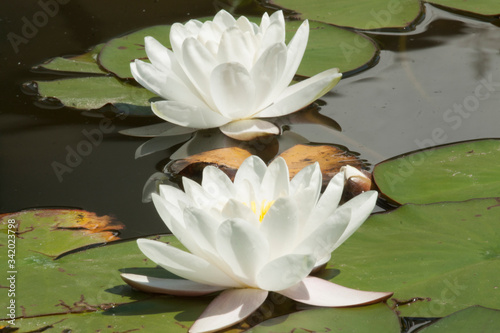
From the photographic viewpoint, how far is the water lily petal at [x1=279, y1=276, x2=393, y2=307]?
122 centimetres

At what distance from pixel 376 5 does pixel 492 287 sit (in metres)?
1.88

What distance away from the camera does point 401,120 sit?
2.07 m

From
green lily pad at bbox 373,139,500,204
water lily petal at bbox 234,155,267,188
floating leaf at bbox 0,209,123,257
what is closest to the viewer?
water lily petal at bbox 234,155,267,188

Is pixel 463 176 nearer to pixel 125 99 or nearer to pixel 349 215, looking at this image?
pixel 349 215

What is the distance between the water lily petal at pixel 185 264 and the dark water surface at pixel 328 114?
33 cm

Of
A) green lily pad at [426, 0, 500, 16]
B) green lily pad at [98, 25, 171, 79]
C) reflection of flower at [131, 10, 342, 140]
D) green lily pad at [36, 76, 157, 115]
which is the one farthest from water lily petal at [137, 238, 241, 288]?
green lily pad at [426, 0, 500, 16]

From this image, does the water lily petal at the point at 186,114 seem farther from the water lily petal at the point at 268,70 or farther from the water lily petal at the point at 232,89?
the water lily petal at the point at 268,70

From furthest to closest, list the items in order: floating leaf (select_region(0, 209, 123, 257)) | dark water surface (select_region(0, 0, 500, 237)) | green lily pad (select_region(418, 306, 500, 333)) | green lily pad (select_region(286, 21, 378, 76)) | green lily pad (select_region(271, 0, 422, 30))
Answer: green lily pad (select_region(271, 0, 422, 30)), green lily pad (select_region(286, 21, 378, 76)), dark water surface (select_region(0, 0, 500, 237)), floating leaf (select_region(0, 209, 123, 257)), green lily pad (select_region(418, 306, 500, 333))

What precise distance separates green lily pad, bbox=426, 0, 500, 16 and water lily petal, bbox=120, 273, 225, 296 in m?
2.09

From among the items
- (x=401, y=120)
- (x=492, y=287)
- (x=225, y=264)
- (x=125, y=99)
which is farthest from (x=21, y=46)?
(x=492, y=287)

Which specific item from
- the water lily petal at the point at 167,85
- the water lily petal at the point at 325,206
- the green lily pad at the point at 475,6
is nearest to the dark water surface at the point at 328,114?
the green lily pad at the point at 475,6

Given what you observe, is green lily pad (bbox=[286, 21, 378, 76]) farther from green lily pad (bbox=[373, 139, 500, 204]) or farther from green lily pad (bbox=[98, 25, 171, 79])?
green lily pad (bbox=[373, 139, 500, 204])

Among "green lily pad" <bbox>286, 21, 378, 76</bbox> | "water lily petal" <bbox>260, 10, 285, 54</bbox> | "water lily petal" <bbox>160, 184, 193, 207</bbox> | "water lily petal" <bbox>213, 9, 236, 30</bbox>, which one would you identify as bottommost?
"water lily petal" <bbox>160, 184, 193, 207</bbox>

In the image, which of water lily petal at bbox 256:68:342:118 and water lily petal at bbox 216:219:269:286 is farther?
water lily petal at bbox 256:68:342:118
